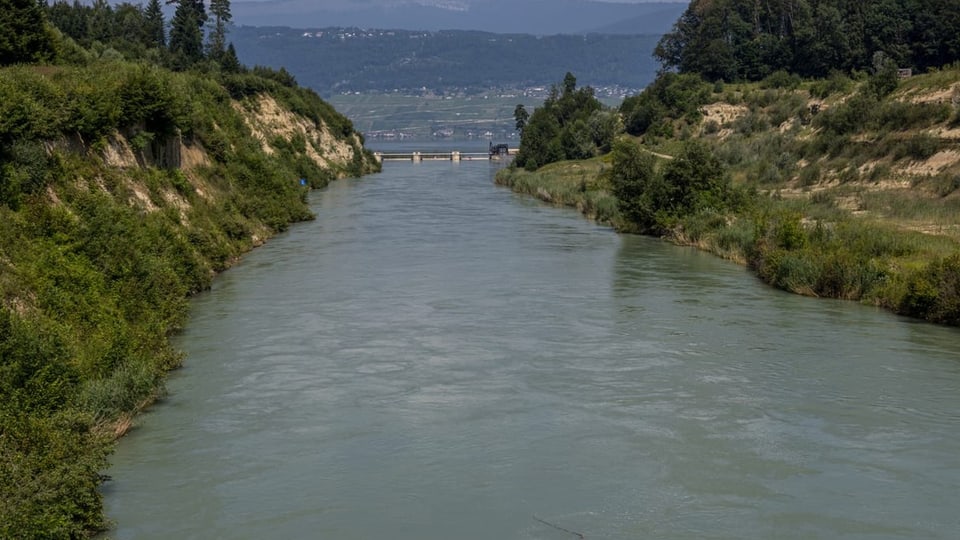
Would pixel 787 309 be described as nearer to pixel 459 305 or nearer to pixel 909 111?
pixel 459 305

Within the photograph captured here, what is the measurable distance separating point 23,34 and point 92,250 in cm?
2303

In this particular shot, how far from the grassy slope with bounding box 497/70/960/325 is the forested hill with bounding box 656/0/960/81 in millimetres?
10525

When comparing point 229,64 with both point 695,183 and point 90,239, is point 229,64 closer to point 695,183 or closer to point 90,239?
point 695,183

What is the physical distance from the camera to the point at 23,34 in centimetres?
4406

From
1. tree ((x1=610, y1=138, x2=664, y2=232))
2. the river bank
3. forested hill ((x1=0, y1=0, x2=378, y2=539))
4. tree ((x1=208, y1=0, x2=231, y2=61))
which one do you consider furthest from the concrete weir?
the river bank

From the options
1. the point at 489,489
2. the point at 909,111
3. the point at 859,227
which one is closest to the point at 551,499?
the point at 489,489

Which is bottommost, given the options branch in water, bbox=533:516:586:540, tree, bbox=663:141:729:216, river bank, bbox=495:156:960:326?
branch in water, bbox=533:516:586:540

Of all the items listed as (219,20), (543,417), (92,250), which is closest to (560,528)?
(543,417)

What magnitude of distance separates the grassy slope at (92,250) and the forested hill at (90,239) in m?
0.04

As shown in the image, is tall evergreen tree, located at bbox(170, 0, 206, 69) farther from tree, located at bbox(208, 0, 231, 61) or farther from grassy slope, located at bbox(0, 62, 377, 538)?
grassy slope, located at bbox(0, 62, 377, 538)

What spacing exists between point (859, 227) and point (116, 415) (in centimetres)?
2689

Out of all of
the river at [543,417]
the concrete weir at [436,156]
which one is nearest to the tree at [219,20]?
the concrete weir at [436,156]

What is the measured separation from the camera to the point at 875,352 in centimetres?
2523

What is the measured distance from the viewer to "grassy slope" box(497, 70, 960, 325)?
3216cm
